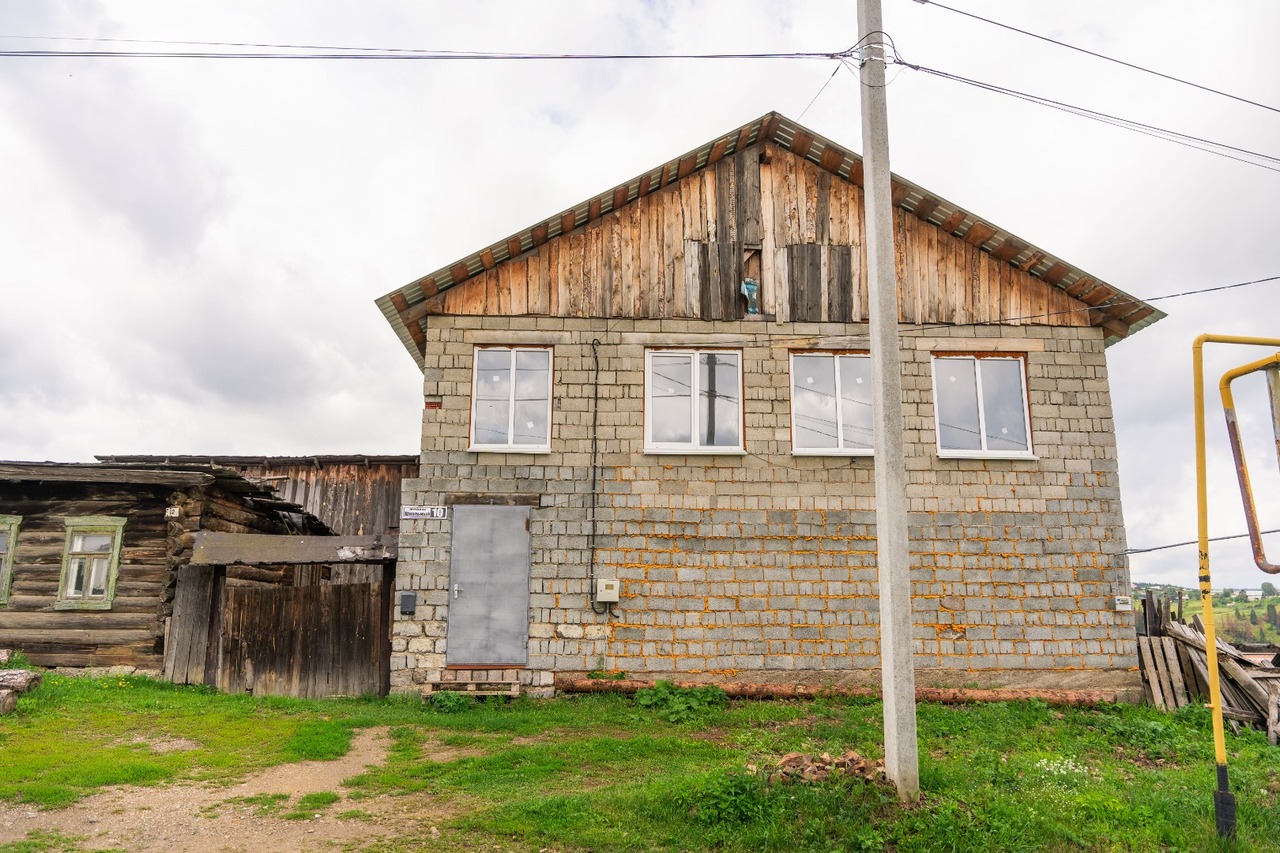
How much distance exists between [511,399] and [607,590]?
10.9ft

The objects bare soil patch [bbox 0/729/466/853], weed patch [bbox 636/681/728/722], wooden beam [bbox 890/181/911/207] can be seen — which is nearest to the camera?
bare soil patch [bbox 0/729/466/853]

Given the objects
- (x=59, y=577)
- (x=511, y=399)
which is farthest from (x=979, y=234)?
(x=59, y=577)

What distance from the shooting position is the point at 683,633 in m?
13.3

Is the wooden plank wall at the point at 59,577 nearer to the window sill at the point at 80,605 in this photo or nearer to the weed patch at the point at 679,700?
the window sill at the point at 80,605

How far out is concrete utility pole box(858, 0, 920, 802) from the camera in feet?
25.0

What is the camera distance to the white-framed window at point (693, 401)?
1392 centimetres

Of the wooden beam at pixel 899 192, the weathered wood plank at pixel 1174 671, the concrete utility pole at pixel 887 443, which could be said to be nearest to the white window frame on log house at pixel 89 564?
the concrete utility pole at pixel 887 443

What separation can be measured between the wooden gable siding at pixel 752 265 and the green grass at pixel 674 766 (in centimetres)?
598

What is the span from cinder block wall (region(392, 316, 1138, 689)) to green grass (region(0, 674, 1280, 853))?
0.76 meters

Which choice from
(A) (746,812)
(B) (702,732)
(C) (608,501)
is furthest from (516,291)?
(A) (746,812)

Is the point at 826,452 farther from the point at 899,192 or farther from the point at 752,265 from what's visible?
the point at 899,192

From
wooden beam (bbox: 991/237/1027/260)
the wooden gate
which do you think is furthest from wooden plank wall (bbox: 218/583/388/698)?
wooden beam (bbox: 991/237/1027/260)

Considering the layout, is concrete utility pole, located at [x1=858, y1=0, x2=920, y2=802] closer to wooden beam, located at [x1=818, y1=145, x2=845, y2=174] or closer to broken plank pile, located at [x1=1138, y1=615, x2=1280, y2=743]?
wooden beam, located at [x1=818, y1=145, x2=845, y2=174]

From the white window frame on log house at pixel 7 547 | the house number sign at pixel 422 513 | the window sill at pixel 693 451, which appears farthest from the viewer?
the white window frame on log house at pixel 7 547
